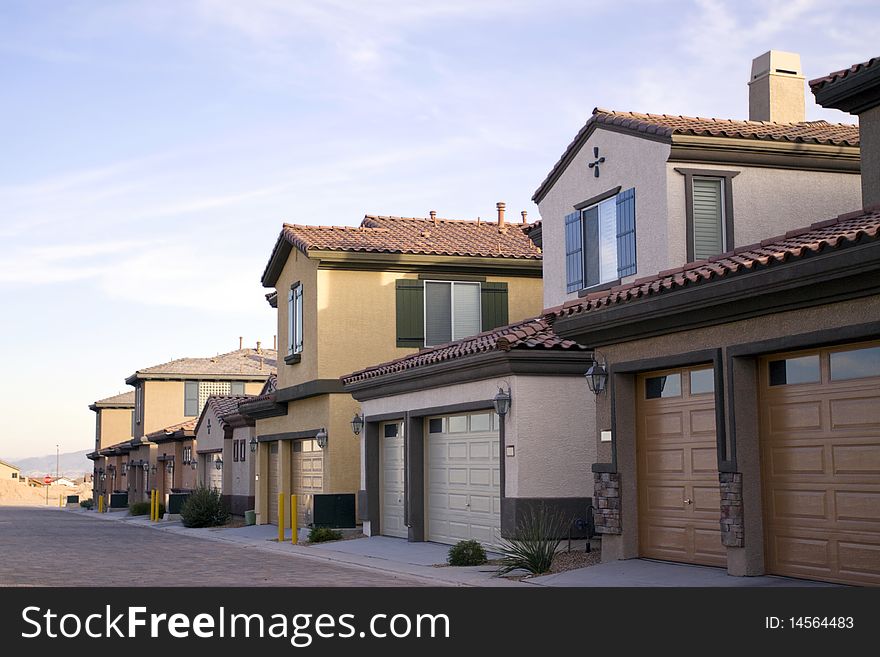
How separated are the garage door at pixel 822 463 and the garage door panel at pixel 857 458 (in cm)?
1

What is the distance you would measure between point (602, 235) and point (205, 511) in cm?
2106

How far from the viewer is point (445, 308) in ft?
104

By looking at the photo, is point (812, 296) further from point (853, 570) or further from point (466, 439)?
point (466, 439)

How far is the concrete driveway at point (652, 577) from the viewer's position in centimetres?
1483

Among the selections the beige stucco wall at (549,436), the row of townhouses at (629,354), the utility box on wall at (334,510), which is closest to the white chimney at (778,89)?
the row of townhouses at (629,354)

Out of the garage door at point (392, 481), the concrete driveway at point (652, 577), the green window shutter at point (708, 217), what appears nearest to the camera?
the concrete driveway at point (652, 577)

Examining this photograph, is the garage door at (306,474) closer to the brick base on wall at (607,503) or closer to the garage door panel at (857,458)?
the brick base on wall at (607,503)

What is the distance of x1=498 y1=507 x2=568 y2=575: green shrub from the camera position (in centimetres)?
1827

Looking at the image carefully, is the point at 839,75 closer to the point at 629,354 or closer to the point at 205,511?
the point at 629,354

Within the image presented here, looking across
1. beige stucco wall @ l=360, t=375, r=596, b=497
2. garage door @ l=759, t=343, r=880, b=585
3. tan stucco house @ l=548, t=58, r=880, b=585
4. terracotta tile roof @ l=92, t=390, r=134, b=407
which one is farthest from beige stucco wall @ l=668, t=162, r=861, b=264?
terracotta tile roof @ l=92, t=390, r=134, b=407

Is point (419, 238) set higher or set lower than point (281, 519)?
higher

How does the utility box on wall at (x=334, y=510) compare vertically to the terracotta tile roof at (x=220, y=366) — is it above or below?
below

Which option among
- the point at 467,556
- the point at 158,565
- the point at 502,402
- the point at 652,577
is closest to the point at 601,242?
the point at 502,402
